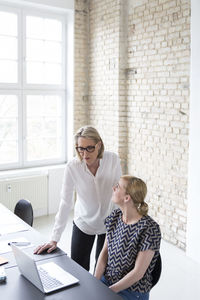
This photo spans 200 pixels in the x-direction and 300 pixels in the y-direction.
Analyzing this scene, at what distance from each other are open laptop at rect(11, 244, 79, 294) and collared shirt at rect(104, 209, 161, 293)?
33cm

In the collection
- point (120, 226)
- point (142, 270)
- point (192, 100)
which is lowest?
point (142, 270)

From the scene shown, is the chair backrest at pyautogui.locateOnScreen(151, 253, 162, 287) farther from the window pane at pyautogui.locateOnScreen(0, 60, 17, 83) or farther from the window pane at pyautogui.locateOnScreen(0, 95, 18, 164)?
the window pane at pyautogui.locateOnScreen(0, 60, 17, 83)

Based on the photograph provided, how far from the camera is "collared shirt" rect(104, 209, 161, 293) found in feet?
7.38

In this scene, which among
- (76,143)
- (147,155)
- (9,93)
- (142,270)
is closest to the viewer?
(142,270)

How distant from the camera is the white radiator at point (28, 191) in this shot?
5.64m

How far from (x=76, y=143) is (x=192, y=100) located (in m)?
2.11

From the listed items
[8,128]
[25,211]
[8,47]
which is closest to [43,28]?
[8,47]

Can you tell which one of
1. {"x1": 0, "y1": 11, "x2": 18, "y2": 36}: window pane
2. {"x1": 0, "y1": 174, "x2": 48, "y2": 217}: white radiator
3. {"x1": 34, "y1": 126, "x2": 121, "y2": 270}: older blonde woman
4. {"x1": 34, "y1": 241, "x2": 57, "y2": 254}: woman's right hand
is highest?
{"x1": 0, "y1": 11, "x2": 18, "y2": 36}: window pane

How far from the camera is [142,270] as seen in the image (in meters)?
2.23

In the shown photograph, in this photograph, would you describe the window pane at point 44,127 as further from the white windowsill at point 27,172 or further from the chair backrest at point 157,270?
the chair backrest at point 157,270

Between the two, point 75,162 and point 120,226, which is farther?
point 75,162

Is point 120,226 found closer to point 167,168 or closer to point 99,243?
point 99,243

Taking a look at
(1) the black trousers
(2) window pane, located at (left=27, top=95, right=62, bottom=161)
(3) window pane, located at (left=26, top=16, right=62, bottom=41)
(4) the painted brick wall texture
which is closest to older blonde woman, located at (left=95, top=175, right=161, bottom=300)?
(1) the black trousers

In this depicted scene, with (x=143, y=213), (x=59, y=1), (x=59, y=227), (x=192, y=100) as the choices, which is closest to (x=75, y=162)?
(x=59, y=227)
